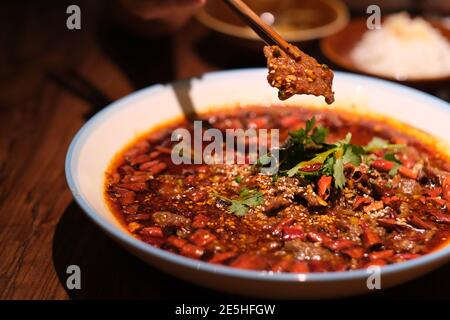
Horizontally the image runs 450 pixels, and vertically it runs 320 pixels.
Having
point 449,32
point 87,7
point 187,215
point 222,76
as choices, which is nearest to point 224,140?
point 222,76

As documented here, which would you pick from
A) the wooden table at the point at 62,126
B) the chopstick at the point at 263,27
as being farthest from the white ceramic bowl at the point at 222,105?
the chopstick at the point at 263,27

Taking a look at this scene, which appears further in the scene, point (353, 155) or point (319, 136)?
point (319, 136)

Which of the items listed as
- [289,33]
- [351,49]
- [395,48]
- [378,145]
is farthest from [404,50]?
[378,145]

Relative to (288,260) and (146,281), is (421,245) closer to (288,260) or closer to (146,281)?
(288,260)

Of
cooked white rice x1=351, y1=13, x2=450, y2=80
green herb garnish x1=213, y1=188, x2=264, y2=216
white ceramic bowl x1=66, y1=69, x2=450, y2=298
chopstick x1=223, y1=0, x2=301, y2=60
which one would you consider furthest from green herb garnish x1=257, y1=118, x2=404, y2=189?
cooked white rice x1=351, y1=13, x2=450, y2=80

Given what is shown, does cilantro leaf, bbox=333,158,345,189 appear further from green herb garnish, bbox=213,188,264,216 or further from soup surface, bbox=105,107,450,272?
green herb garnish, bbox=213,188,264,216

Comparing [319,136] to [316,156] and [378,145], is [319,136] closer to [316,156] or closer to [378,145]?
[316,156]
